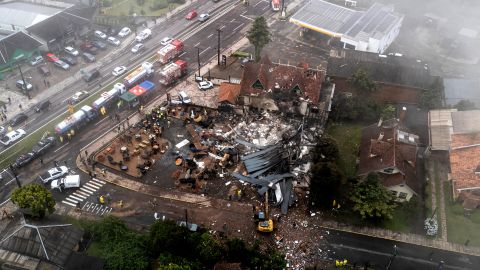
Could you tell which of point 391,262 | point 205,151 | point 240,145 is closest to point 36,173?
point 205,151

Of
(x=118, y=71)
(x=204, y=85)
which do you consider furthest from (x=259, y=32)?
(x=118, y=71)

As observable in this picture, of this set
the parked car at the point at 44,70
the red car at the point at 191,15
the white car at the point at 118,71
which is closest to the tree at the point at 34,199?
the white car at the point at 118,71

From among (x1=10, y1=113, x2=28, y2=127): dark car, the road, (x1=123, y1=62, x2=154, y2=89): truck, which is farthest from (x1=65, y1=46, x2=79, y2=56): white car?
(x1=10, y1=113, x2=28, y2=127): dark car

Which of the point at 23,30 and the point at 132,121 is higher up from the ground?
the point at 23,30

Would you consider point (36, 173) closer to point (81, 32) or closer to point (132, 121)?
point (132, 121)

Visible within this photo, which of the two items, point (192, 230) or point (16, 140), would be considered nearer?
point (192, 230)

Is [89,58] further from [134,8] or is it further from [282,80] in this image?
[282,80]

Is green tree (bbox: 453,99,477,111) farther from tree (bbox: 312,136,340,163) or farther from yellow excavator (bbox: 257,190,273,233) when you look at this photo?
yellow excavator (bbox: 257,190,273,233)
